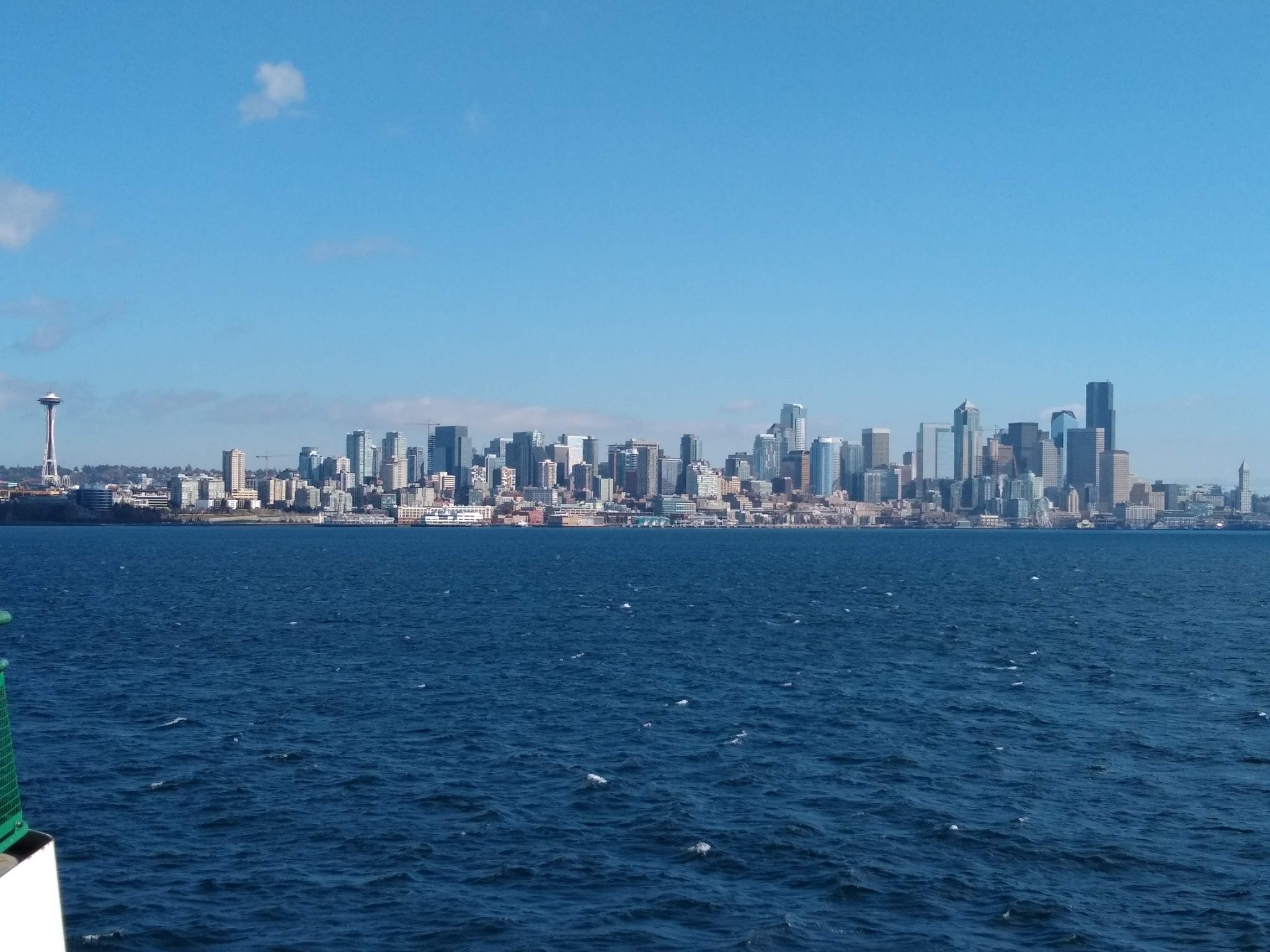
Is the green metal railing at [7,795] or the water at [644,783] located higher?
the green metal railing at [7,795]

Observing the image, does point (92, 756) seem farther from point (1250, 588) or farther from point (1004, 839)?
point (1250, 588)

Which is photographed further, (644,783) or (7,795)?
(644,783)

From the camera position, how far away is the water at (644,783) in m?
23.9

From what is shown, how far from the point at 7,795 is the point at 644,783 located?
25929 millimetres

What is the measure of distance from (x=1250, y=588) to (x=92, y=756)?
368 feet

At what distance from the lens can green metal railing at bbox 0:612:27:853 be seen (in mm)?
8938

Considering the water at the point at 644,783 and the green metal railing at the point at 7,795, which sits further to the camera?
the water at the point at 644,783

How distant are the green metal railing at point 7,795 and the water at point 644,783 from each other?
14.5 meters

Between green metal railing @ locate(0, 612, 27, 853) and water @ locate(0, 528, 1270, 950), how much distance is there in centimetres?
1454

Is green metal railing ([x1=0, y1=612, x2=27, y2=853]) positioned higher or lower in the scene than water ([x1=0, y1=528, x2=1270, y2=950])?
higher

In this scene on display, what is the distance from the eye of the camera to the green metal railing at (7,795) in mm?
8938

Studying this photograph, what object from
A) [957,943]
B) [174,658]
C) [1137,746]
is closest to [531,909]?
[957,943]

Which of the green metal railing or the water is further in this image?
the water

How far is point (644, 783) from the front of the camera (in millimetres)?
33688
